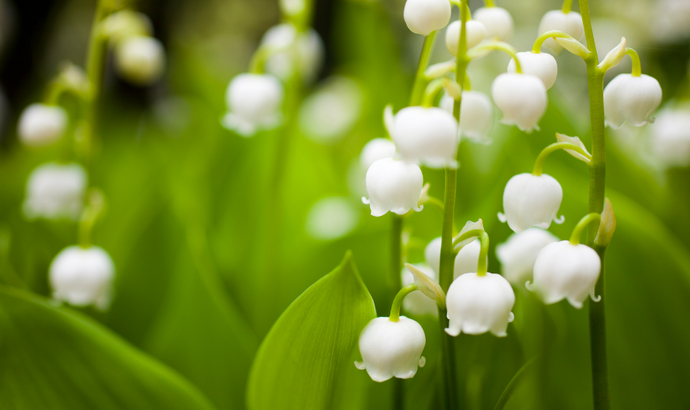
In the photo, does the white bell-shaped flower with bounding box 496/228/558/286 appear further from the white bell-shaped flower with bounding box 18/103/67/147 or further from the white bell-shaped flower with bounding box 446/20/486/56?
the white bell-shaped flower with bounding box 18/103/67/147

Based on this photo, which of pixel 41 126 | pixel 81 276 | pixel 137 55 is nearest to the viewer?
pixel 81 276

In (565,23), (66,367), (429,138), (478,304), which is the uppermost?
(565,23)

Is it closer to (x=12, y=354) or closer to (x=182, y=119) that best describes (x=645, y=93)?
(x=12, y=354)

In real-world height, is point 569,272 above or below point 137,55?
below

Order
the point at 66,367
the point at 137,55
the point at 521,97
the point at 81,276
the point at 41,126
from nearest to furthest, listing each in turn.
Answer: the point at 521,97 → the point at 66,367 → the point at 81,276 → the point at 41,126 → the point at 137,55

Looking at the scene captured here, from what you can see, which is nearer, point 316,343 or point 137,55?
point 316,343

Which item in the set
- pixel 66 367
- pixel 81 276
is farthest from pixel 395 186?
pixel 81 276

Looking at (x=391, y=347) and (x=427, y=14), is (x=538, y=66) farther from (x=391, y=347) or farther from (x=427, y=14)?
(x=391, y=347)

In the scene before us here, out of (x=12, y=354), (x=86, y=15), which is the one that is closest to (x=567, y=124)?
(x=12, y=354)
